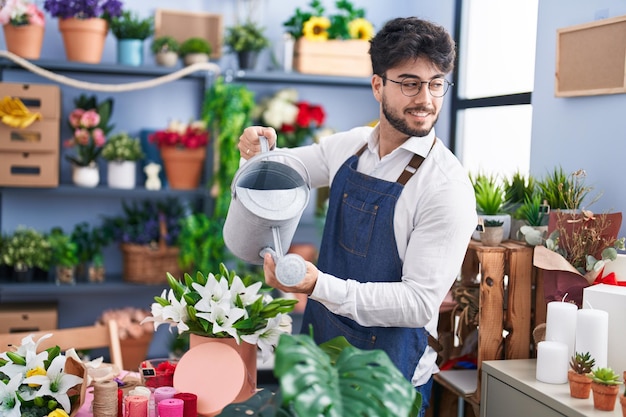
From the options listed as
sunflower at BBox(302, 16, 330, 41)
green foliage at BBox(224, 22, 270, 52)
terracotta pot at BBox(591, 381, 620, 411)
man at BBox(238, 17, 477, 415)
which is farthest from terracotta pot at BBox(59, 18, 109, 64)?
terracotta pot at BBox(591, 381, 620, 411)

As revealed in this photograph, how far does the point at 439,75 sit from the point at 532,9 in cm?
148

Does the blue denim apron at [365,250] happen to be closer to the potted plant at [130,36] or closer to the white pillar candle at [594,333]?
the white pillar candle at [594,333]

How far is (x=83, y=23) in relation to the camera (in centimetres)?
375

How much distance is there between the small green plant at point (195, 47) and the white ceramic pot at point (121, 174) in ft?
2.11

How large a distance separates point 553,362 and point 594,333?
14 cm

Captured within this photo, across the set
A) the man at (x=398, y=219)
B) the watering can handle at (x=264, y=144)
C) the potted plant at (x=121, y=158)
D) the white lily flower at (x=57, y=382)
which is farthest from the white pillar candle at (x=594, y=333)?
the potted plant at (x=121, y=158)

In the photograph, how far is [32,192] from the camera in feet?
13.3

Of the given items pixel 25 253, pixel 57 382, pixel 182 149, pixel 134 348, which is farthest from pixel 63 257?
pixel 57 382

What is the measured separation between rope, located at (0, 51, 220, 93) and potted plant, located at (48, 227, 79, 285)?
775 millimetres

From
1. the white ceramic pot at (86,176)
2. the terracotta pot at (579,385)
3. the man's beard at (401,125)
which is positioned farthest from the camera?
the white ceramic pot at (86,176)

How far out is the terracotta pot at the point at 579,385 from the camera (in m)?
1.89

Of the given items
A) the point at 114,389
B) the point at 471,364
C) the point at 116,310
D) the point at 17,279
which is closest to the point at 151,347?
the point at 116,310

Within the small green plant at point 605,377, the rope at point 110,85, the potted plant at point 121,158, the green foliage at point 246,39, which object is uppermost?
the green foliage at point 246,39

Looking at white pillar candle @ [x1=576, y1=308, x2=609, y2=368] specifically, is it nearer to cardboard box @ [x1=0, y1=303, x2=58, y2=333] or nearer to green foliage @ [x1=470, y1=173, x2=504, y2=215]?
green foliage @ [x1=470, y1=173, x2=504, y2=215]
